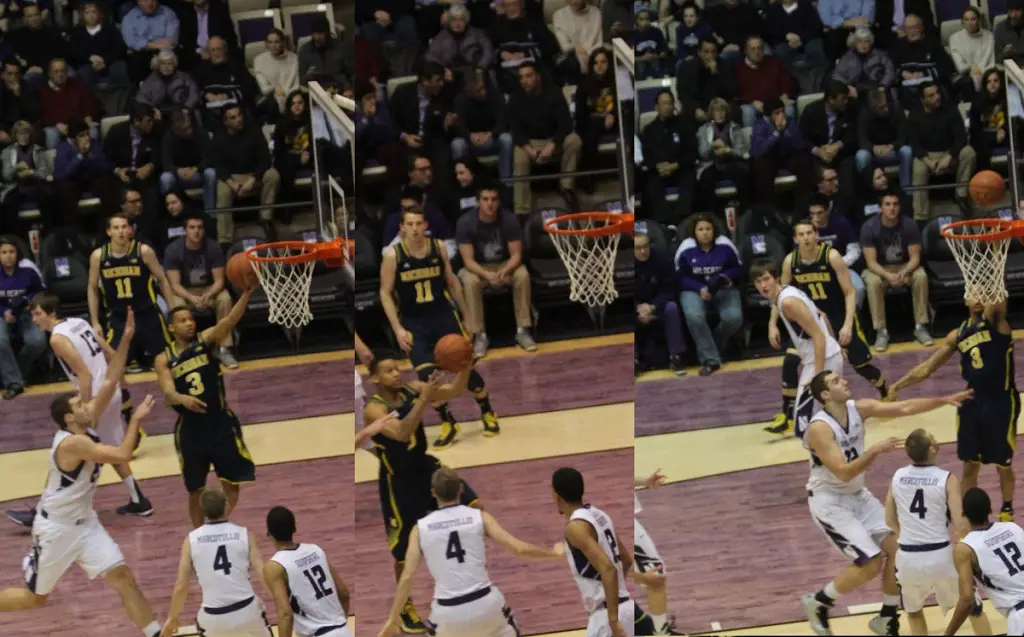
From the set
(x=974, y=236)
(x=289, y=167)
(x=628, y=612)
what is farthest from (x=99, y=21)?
(x=974, y=236)

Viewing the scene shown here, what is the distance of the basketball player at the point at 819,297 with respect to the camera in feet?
24.4

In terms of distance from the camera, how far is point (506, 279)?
7.67 meters

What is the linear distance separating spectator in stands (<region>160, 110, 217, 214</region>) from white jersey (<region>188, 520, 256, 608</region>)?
1.74 m

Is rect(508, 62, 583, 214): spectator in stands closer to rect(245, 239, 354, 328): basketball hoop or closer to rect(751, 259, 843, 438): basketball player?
rect(245, 239, 354, 328): basketball hoop

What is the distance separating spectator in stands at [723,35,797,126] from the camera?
7.54 metres

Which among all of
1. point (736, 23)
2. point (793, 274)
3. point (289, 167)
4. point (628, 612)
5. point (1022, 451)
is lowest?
point (628, 612)

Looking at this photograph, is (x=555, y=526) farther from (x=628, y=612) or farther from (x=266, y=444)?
(x=266, y=444)

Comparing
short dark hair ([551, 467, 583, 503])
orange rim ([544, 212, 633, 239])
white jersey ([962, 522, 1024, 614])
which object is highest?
orange rim ([544, 212, 633, 239])

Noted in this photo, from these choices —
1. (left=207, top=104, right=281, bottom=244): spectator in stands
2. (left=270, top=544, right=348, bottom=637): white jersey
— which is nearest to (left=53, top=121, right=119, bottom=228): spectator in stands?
(left=207, top=104, right=281, bottom=244): spectator in stands

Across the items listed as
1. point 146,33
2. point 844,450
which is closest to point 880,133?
point 844,450

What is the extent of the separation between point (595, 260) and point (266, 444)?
198 centimetres

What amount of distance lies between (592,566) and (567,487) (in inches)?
15.5

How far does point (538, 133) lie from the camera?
25.1 ft

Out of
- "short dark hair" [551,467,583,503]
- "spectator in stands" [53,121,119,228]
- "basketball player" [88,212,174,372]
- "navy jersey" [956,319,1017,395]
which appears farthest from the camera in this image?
"spectator in stands" [53,121,119,228]
